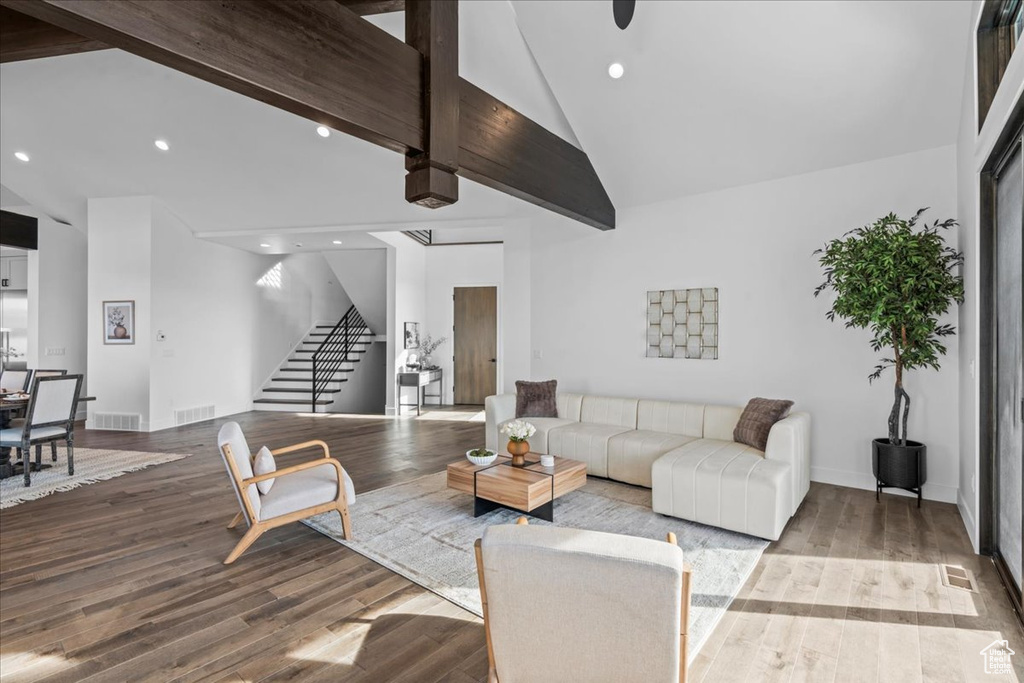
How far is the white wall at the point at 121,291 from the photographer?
720 cm

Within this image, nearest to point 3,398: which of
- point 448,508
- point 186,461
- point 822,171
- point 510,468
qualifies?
point 186,461

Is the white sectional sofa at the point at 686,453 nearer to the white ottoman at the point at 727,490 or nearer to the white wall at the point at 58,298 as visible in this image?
the white ottoman at the point at 727,490

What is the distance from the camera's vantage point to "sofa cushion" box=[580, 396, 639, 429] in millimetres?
5242

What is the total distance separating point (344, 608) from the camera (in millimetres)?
2533

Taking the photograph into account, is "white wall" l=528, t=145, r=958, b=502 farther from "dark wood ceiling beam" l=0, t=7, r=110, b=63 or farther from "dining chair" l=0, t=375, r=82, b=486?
"dining chair" l=0, t=375, r=82, b=486

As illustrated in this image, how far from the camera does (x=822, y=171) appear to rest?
15.1 feet

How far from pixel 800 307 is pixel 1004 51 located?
2.29 meters

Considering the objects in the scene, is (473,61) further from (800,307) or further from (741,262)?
(800,307)

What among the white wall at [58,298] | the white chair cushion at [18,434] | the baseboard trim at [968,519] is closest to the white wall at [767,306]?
the baseboard trim at [968,519]

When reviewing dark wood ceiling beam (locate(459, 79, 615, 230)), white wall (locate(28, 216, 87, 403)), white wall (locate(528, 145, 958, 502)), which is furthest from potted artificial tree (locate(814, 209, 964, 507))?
white wall (locate(28, 216, 87, 403))

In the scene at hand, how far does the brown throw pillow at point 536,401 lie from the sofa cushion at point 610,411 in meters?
0.38

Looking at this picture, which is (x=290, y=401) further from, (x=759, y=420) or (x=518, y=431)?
(x=759, y=420)

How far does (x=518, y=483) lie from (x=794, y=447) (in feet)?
6.84

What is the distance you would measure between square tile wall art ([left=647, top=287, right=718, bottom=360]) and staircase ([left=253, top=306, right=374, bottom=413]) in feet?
20.7
